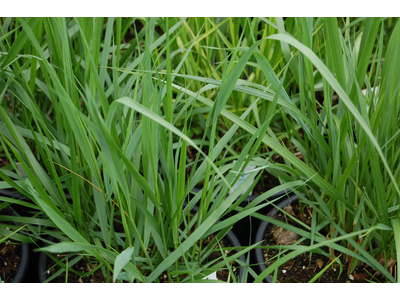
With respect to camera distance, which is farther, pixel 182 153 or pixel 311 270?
pixel 311 270

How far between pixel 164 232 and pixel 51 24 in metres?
0.35

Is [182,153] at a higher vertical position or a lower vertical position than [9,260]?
higher

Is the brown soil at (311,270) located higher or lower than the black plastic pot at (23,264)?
lower

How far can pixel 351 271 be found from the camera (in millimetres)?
694

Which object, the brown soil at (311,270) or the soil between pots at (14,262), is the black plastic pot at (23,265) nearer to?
the soil between pots at (14,262)

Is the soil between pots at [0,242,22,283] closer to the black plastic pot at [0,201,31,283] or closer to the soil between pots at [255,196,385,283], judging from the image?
the black plastic pot at [0,201,31,283]

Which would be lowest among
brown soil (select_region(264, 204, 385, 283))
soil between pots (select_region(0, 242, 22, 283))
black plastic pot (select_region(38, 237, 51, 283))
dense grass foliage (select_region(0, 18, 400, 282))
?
brown soil (select_region(264, 204, 385, 283))

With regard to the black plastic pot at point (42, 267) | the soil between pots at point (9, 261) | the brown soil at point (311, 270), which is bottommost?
the brown soil at point (311, 270)

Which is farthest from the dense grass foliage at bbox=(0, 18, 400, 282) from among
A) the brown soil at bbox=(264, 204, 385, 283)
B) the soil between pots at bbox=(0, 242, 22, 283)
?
the soil between pots at bbox=(0, 242, 22, 283)

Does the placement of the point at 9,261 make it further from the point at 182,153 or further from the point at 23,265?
the point at 182,153

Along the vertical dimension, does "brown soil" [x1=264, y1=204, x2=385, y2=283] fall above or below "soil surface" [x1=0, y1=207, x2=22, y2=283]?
below

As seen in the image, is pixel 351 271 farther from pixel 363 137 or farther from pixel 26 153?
pixel 26 153

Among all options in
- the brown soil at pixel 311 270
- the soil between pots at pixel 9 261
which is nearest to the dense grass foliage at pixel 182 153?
the brown soil at pixel 311 270

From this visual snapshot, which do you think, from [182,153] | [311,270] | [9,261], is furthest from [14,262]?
[311,270]
